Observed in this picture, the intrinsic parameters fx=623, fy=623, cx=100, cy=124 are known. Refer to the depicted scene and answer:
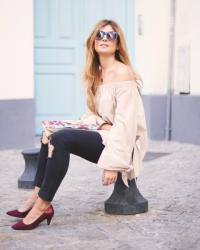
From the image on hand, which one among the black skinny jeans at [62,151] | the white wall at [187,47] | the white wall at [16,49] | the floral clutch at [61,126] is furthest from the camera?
the white wall at [187,47]

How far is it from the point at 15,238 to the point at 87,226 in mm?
538

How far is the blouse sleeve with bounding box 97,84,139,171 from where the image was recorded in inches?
164

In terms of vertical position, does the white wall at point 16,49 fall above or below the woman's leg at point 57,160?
above

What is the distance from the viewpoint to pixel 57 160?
4129mm

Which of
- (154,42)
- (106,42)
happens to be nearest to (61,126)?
(106,42)

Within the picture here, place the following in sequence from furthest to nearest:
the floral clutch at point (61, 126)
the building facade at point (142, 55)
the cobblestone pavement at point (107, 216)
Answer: the building facade at point (142, 55)
the floral clutch at point (61, 126)
the cobblestone pavement at point (107, 216)

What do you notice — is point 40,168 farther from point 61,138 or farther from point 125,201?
point 125,201

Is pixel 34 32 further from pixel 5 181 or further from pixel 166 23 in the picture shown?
pixel 5 181

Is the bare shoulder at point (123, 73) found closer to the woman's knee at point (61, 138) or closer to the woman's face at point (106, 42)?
the woman's face at point (106, 42)

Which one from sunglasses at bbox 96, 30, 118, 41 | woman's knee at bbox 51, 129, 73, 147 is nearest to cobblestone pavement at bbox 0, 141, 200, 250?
woman's knee at bbox 51, 129, 73, 147

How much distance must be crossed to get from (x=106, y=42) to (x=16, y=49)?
3.83 meters

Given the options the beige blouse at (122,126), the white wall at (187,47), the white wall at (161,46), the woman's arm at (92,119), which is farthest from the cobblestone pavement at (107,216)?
the white wall at (161,46)

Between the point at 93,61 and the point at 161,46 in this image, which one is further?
the point at 161,46

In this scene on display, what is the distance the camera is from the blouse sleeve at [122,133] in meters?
4.18
